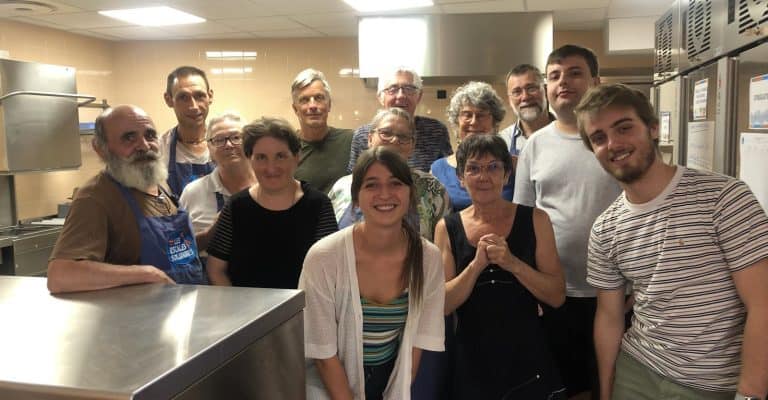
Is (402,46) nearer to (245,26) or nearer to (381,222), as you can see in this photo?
(245,26)

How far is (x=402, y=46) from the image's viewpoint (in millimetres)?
4422

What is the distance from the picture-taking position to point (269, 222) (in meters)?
1.74

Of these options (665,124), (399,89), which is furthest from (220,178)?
(665,124)

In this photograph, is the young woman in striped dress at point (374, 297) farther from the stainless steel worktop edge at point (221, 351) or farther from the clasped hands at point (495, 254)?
the stainless steel worktop edge at point (221, 351)

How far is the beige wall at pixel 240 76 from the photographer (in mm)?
A: 4777

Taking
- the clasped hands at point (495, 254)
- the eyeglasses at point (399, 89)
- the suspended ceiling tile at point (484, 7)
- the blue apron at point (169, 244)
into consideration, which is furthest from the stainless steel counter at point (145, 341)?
the suspended ceiling tile at point (484, 7)

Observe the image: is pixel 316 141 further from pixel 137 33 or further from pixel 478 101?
pixel 137 33

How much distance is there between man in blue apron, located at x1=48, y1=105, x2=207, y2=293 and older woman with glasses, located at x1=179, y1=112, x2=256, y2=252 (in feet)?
1.32

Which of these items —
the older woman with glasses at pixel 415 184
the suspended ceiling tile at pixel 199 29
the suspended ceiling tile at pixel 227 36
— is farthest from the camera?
the suspended ceiling tile at pixel 227 36

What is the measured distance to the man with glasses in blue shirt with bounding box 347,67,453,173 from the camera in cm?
243

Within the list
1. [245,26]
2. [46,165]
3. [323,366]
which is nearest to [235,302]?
[323,366]

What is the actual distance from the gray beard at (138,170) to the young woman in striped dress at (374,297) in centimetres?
51

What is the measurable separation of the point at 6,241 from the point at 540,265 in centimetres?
334

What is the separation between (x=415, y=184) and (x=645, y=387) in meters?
0.92
